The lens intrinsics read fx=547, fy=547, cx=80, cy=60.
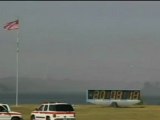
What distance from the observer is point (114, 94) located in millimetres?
97938

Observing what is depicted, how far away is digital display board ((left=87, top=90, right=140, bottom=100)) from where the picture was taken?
97.3 meters

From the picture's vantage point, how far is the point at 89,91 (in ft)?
322

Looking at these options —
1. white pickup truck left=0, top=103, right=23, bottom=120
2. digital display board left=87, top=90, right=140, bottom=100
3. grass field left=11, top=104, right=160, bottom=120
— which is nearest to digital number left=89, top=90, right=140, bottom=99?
digital display board left=87, top=90, right=140, bottom=100

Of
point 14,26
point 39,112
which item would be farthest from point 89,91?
point 39,112

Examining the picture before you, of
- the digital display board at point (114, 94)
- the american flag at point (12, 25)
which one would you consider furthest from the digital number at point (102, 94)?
the american flag at point (12, 25)

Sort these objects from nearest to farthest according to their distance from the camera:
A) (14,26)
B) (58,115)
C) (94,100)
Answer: (58,115) < (14,26) < (94,100)

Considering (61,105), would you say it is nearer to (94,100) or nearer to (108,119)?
(108,119)

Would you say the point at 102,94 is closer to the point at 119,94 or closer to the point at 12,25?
the point at 119,94

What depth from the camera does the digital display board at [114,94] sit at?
97312 mm

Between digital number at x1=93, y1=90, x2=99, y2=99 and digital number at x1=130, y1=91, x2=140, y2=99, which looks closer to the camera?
digital number at x1=93, y1=90, x2=99, y2=99

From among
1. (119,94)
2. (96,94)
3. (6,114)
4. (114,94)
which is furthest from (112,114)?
(119,94)

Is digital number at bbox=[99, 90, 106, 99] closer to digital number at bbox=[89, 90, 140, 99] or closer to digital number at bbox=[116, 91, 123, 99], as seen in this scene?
digital number at bbox=[89, 90, 140, 99]

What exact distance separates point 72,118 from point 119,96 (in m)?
56.0

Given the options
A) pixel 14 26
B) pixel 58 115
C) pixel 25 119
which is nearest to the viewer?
pixel 58 115
